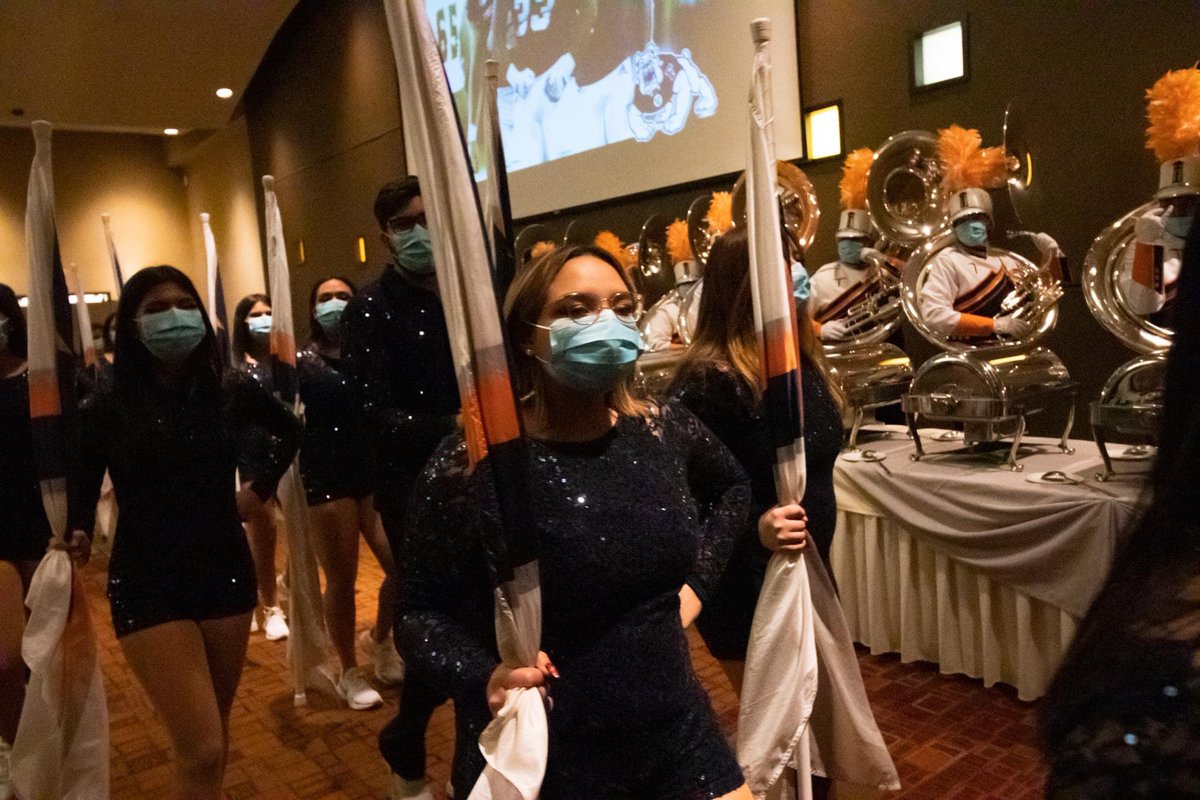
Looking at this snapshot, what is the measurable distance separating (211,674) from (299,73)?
8698mm

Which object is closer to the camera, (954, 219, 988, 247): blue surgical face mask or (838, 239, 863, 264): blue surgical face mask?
(954, 219, 988, 247): blue surgical face mask

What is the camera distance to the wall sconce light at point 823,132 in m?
4.84

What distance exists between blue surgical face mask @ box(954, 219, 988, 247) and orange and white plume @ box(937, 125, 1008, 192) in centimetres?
24

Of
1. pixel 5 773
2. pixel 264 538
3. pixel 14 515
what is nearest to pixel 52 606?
pixel 14 515

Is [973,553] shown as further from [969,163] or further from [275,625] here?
[275,625]

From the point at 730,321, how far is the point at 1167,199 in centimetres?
120

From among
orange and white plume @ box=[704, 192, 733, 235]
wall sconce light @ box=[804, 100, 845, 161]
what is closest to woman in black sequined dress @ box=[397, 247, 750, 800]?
orange and white plume @ box=[704, 192, 733, 235]

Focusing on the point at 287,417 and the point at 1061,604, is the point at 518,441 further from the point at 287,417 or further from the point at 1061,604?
the point at 1061,604

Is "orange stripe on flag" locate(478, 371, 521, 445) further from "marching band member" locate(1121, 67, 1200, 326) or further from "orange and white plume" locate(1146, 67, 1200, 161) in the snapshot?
"orange and white plume" locate(1146, 67, 1200, 161)

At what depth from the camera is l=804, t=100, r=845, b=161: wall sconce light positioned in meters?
4.84

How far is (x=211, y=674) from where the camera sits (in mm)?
1918

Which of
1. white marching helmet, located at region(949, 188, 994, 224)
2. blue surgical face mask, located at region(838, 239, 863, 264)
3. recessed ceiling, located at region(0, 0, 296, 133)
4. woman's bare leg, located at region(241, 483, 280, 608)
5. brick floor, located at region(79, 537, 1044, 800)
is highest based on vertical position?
recessed ceiling, located at region(0, 0, 296, 133)

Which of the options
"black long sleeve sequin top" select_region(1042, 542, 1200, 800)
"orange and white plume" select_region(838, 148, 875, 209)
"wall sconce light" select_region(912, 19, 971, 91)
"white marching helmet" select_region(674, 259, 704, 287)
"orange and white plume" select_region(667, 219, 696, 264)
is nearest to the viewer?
"black long sleeve sequin top" select_region(1042, 542, 1200, 800)

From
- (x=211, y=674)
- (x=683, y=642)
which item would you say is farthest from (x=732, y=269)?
(x=211, y=674)
